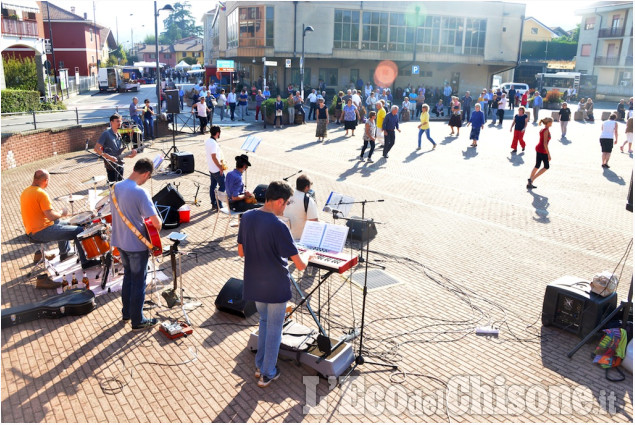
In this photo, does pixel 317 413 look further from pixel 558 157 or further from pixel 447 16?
pixel 447 16

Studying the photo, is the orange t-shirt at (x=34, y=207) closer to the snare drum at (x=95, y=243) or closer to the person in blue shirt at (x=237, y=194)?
the snare drum at (x=95, y=243)

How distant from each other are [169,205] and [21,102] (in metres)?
22.6

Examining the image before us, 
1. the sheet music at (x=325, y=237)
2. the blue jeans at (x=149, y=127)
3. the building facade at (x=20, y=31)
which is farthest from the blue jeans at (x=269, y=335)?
the building facade at (x=20, y=31)

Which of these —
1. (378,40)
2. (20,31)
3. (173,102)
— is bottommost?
(173,102)

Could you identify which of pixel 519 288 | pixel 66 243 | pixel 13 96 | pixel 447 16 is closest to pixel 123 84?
pixel 13 96

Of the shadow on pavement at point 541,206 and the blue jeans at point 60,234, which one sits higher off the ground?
the blue jeans at point 60,234

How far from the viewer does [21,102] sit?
27.9 metres

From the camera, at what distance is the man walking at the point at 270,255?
4656mm

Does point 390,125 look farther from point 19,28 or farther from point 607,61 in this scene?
point 607,61

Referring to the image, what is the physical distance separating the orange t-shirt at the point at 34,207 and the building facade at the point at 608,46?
58.6 meters

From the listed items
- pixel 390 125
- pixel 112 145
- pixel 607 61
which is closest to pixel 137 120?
pixel 112 145

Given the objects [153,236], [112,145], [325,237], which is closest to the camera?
[325,237]

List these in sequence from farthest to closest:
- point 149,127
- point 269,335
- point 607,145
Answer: point 149,127 → point 607,145 → point 269,335

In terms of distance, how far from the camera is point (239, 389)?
16.8ft
